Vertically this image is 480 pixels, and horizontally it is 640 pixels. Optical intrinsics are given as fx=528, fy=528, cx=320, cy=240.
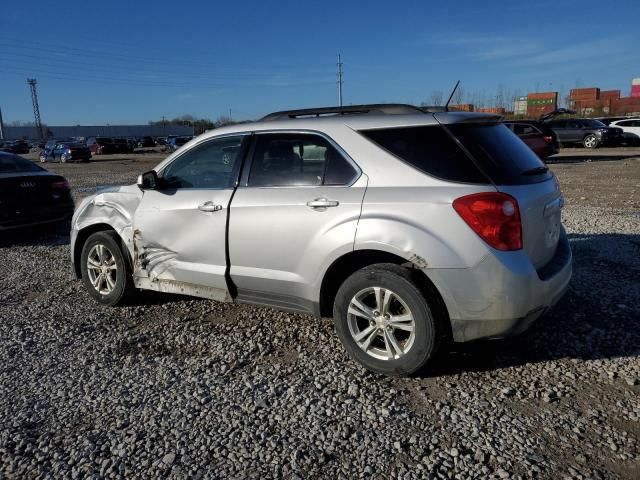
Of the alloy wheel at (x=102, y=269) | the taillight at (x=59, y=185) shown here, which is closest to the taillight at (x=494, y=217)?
the alloy wheel at (x=102, y=269)

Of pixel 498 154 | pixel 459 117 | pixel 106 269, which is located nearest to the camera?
pixel 498 154

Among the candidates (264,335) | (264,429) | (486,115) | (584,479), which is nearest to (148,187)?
(264,335)

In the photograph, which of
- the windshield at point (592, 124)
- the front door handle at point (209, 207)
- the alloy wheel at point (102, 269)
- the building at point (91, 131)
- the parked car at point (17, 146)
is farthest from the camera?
the building at point (91, 131)

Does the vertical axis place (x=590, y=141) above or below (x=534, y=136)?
below

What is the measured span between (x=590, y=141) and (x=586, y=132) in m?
0.51

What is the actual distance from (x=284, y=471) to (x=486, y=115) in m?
2.73

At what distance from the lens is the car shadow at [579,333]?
375 centimetres

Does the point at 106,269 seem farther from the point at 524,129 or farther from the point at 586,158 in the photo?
the point at 586,158

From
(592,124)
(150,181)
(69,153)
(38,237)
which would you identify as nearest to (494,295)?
(150,181)

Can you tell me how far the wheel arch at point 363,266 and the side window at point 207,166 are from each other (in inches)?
45.8

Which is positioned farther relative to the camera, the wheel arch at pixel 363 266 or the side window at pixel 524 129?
the side window at pixel 524 129

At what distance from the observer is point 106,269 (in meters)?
5.09

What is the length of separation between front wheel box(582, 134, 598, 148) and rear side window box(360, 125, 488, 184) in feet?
88.8

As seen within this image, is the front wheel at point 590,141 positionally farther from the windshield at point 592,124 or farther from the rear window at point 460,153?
the rear window at point 460,153
